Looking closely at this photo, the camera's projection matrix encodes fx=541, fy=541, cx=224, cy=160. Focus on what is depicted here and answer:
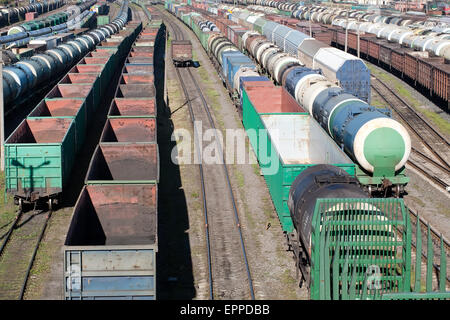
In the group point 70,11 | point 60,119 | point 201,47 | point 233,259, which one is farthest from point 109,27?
point 233,259

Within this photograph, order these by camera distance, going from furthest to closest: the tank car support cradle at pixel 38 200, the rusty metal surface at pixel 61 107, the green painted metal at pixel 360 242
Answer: the rusty metal surface at pixel 61 107 < the tank car support cradle at pixel 38 200 < the green painted metal at pixel 360 242

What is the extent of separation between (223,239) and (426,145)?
1639 centimetres

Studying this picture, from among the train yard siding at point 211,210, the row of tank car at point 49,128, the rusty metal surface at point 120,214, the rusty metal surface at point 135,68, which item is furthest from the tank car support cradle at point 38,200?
the rusty metal surface at point 135,68

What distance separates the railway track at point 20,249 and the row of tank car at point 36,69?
14.7m

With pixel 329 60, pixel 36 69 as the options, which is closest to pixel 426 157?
pixel 329 60

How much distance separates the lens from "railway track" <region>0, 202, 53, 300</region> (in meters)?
16.3

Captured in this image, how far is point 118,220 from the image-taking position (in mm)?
17109

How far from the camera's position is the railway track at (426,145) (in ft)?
85.3

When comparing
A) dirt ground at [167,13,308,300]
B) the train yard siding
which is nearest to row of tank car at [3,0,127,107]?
the train yard siding

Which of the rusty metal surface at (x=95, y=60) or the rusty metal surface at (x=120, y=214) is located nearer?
the rusty metal surface at (x=120, y=214)

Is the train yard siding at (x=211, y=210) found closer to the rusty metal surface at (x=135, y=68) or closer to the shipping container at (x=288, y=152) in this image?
the shipping container at (x=288, y=152)

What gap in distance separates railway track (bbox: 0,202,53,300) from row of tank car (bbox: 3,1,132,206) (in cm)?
77

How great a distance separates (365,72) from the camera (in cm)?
3309

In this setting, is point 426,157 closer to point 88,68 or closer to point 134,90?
point 134,90
